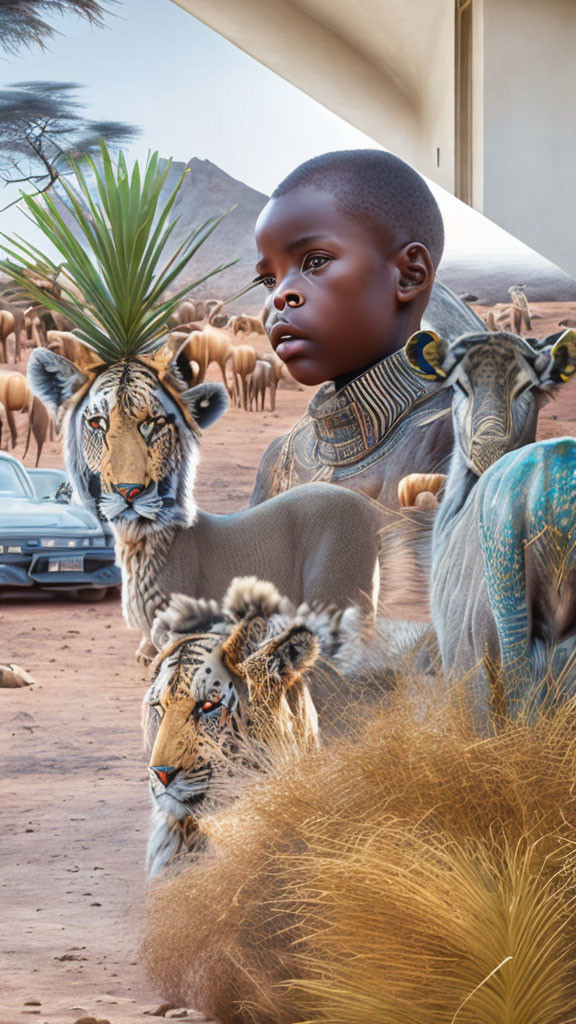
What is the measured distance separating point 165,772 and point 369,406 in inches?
22.6

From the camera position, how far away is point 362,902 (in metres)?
1.20

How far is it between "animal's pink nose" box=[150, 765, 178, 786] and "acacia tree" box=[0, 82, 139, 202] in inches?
65.6

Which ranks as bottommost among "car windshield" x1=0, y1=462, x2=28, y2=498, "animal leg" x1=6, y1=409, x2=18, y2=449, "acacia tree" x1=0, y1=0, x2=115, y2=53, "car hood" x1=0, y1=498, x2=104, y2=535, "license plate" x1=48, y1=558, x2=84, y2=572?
"license plate" x1=48, y1=558, x2=84, y2=572

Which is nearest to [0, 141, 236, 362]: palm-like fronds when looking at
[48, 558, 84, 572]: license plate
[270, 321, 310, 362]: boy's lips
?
[270, 321, 310, 362]: boy's lips

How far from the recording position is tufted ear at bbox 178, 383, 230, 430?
1702mm

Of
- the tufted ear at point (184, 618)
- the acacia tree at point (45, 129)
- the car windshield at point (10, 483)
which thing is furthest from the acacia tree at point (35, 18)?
the tufted ear at point (184, 618)

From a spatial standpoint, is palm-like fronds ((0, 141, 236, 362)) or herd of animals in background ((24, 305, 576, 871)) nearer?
herd of animals in background ((24, 305, 576, 871))

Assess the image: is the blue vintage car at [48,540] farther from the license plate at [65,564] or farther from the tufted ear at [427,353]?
the tufted ear at [427,353]

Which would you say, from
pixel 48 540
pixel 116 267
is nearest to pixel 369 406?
pixel 116 267

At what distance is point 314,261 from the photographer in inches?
63.5

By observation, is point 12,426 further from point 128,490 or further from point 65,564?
point 128,490

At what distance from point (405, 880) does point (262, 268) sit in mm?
874

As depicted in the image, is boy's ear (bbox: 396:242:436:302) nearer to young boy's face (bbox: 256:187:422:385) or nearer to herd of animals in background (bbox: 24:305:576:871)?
young boy's face (bbox: 256:187:422:385)

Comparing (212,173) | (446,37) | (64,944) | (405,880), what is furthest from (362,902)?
(446,37)
